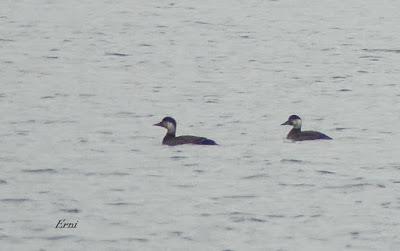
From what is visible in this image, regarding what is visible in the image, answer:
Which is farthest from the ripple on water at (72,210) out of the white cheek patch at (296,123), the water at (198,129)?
the white cheek patch at (296,123)

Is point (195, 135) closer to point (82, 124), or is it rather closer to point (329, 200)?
point (82, 124)

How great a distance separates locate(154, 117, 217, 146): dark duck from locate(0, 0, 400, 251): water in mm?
222

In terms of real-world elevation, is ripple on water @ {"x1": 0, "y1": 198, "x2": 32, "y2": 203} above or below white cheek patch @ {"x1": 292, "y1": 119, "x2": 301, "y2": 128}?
above

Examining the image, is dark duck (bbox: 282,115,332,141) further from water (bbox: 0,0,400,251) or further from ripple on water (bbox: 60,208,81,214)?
ripple on water (bbox: 60,208,81,214)

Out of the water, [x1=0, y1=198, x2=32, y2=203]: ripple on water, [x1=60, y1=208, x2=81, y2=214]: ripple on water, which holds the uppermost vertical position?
[x1=60, y1=208, x2=81, y2=214]: ripple on water

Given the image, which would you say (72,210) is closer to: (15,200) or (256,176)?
(15,200)

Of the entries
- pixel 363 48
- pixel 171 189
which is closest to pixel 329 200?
pixel 171 189

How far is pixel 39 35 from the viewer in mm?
38781

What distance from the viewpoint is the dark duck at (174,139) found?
2319cm

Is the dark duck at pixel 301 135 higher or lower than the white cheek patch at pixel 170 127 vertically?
lower

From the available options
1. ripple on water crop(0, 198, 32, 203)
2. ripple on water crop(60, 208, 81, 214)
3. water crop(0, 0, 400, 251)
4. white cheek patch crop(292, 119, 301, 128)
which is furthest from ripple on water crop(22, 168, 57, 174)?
white cheek patch crop(292, 119, 301, 128)

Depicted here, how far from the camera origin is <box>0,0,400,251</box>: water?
17859mm

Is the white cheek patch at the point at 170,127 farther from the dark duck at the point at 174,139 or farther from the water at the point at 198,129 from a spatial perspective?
the water at the point at 198,129

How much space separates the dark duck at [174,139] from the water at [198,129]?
0.22 m
